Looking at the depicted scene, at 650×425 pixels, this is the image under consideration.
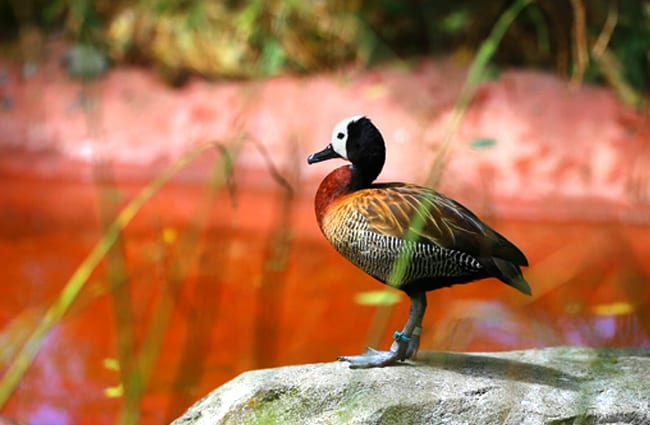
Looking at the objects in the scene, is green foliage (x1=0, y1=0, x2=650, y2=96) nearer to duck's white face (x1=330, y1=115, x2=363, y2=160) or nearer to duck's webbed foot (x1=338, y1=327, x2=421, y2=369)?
duck's webbed foot (x1=338, y1=327, x2=421, y2=369)

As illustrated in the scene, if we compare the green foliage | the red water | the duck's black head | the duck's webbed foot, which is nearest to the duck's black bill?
the duck's black head

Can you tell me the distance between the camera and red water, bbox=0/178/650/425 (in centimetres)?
101

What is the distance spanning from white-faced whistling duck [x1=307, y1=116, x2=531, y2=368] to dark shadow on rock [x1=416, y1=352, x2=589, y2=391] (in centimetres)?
35

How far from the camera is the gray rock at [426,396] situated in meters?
1.68

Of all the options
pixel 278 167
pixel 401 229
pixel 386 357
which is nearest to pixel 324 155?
pixel 401 229

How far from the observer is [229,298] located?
316 centimetres

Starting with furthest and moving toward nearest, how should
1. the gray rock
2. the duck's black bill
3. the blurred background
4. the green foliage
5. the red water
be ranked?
the green foliage, the gray rock, the duck's black bill, the blurred background, the red water

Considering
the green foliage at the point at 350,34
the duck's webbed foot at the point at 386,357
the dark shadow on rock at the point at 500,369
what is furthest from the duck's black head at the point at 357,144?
the green foliage at the point at 350,34

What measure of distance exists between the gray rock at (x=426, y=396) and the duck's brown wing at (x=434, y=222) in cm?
29

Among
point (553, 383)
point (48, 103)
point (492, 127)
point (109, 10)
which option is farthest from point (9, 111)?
point (553, 383)

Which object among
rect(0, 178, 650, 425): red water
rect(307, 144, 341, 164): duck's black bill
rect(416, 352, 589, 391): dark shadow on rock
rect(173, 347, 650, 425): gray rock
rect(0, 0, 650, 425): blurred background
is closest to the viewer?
rect(0, 178, 650, 425): red water

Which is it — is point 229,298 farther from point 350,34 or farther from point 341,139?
point 350,34

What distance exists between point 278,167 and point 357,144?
2.87 m

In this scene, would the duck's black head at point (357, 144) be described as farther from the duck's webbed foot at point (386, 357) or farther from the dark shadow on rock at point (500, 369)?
the dark shadow on rock at point (500, 369)
